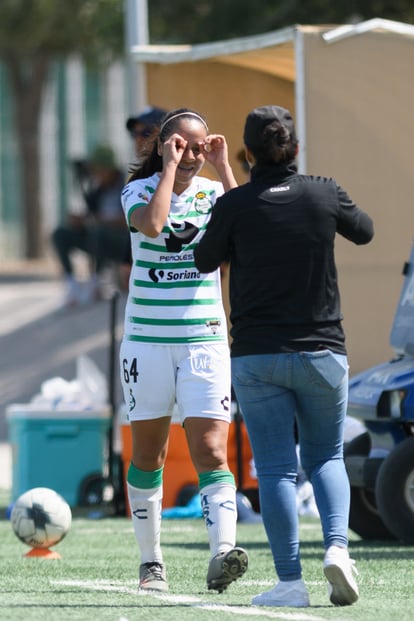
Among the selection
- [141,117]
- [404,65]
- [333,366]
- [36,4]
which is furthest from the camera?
[36,4]

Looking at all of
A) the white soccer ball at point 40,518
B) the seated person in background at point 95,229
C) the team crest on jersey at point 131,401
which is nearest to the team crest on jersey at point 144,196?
the team crest on jersey at point 131,401

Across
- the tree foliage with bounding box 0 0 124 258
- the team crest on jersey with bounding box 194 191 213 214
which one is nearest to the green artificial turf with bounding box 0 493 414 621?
the team crest on jersey with bounding box 194 191 213 214

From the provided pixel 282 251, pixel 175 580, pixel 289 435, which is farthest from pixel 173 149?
pixel 175 580

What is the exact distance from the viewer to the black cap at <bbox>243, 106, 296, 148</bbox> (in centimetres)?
593

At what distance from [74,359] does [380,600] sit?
41.8ft

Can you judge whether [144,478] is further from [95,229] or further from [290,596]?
[95,229]

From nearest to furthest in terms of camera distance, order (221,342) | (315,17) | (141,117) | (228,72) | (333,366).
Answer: (333,366) → (221,342) → (141,117) → (228,72) → (315,17)

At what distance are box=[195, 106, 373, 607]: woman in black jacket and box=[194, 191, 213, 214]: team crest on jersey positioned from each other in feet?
1.26

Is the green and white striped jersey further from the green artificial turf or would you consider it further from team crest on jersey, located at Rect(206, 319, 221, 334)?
the green artificial turf

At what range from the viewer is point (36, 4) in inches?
1098

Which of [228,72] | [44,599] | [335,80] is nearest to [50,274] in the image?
[228,72]

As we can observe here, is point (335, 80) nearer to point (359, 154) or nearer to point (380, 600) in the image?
point (359, 154)

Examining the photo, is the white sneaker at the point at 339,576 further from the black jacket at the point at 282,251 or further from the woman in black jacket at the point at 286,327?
the black jacket at the point at 282,251

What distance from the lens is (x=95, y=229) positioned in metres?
19.5
